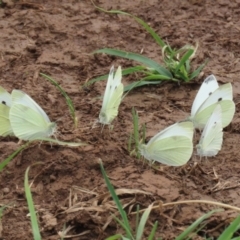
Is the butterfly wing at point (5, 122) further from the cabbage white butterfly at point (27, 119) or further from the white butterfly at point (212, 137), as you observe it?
the white butterfly at point (212, 137)

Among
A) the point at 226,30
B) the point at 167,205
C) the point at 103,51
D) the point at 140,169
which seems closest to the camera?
the point at 167,205

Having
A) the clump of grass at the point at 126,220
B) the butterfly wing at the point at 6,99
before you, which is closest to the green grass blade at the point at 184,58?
the butterfly wing at the point at 6,99

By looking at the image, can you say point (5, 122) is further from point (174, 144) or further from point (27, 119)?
point (174, 144)

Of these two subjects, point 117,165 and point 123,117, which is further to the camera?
point 123,117

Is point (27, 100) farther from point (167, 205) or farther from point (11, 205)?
point (167, 205)

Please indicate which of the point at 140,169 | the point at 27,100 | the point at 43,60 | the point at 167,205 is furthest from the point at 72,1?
the point at 167,205

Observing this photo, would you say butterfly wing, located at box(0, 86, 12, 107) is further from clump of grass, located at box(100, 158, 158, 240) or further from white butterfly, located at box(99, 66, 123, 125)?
clump of grass, located at box(100, 158, 158, 240)

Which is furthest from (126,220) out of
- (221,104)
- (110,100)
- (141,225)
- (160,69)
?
(160,69)
